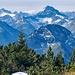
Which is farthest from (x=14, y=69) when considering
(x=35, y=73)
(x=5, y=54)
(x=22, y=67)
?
(x=35, y=73)

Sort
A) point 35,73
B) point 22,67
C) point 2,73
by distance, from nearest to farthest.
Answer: point 35,73, point 2,73, point 22,67

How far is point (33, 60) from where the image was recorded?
2373 inches

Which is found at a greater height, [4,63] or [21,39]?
[21,39]

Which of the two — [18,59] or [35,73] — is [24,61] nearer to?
[18,59]

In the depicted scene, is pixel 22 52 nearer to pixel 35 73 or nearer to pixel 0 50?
pixel 0 50

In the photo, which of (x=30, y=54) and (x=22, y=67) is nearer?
(x=22, y=67)

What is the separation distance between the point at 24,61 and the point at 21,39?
6303mm

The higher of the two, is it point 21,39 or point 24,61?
point 21,39

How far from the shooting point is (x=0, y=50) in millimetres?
63688

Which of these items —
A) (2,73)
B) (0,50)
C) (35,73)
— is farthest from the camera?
(0,50)

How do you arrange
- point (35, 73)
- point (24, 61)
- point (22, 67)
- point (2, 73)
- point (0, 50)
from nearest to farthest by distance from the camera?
1. point (35, 73)
2. point (2, 73)
3. point (22, 67)
4. point (24, 61)
5. point (0, 50)

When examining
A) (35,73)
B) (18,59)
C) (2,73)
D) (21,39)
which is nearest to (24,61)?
(18,59)

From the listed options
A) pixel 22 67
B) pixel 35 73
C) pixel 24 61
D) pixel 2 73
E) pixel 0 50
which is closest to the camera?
pixel 35 73

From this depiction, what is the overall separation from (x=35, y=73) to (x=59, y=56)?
29295mm
